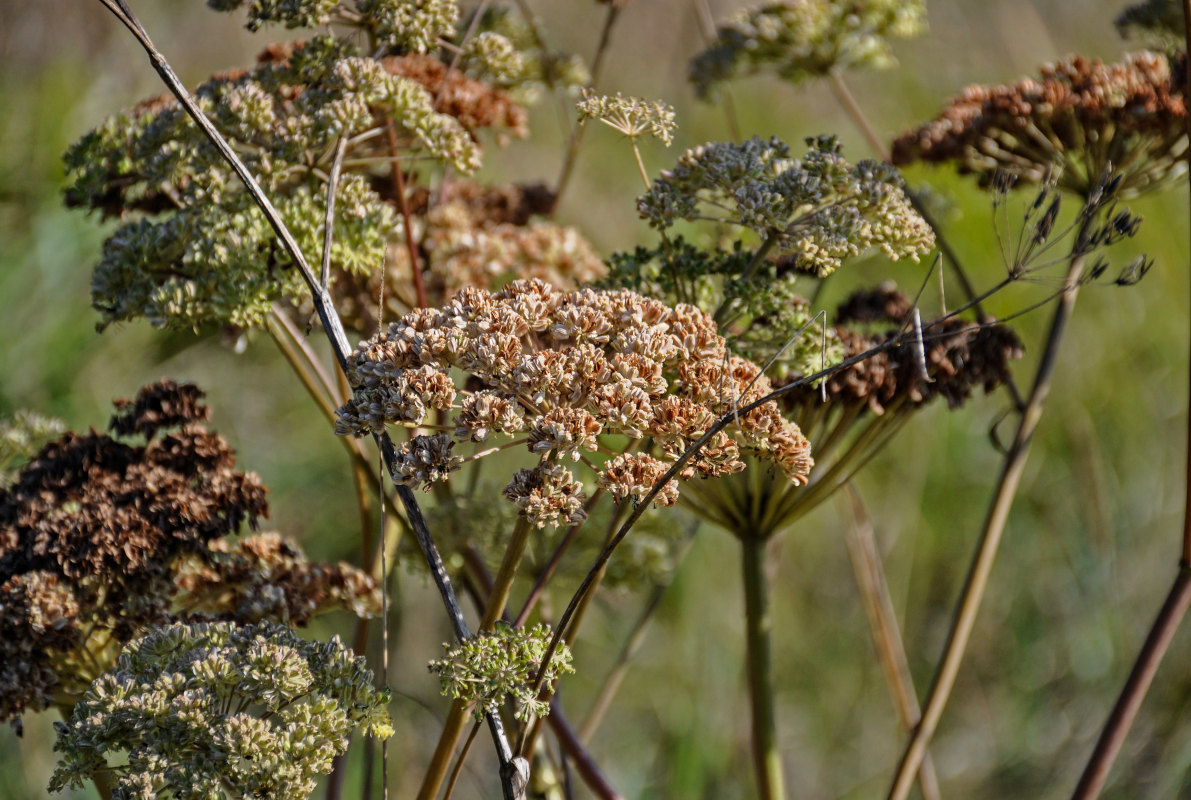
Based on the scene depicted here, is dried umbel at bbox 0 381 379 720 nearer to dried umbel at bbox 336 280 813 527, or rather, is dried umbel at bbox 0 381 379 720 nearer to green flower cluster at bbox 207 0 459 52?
dried umbel at bbox 336 280 813 527

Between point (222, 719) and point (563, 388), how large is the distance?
0.51 metres

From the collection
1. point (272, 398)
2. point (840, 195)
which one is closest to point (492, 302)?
point (840, 195)

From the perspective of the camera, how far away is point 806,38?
7.07 ft

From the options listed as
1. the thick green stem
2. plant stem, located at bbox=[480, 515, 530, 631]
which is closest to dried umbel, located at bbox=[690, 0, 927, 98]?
the thick green stem

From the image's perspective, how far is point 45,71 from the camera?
5.66 meters

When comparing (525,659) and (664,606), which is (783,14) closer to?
(525,659)

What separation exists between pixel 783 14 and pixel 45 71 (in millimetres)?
5005

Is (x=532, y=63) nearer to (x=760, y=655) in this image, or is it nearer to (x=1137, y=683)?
(x=760, y=655)

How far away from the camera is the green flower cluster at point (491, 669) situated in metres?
1.07

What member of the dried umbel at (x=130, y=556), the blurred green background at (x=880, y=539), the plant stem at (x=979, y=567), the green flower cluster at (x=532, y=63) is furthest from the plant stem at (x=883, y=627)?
the blurred green background at (x=880, y=539)

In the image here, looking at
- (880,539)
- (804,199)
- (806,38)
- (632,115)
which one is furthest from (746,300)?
(880,539)

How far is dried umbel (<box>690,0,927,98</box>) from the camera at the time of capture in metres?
2.16

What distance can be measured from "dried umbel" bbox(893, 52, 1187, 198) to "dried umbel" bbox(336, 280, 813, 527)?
883mm

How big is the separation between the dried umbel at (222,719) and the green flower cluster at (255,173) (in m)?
0.48
